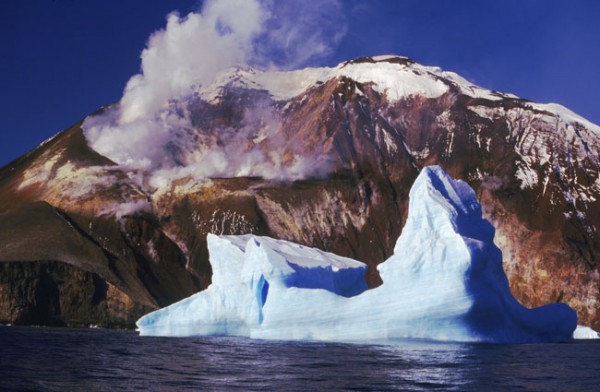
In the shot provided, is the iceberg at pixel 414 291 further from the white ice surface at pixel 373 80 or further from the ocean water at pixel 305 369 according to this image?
the white ice surface at pixel 373 80

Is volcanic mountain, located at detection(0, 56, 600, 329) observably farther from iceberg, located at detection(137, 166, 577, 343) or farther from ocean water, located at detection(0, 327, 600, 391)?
ocean water, located at detection(0, 327, 600, 391)

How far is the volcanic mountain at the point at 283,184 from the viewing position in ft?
338

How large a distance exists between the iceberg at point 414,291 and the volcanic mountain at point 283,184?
52.5 metres

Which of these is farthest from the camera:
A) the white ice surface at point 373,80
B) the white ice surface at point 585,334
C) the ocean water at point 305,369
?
the white ice surface at point 373,80

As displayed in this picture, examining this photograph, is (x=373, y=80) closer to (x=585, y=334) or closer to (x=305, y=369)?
(x=585, y=334)

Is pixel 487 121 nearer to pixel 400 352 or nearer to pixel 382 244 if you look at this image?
pixel 382 244

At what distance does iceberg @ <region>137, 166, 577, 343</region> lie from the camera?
1426 inches

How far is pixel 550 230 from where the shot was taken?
11312 centimetres

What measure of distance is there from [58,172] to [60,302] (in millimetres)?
40221

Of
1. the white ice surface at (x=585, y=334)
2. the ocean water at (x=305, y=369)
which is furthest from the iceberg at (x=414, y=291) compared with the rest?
the white ice surface at (x=585, y=334)

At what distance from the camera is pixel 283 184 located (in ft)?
420

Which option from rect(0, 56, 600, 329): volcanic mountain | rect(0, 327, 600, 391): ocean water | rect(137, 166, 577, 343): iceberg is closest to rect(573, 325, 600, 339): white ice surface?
rect(137, 166, 577, 343): iceberg

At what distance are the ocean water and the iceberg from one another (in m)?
1.73

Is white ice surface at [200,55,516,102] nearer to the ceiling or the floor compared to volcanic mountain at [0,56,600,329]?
nearer to the ceiling
